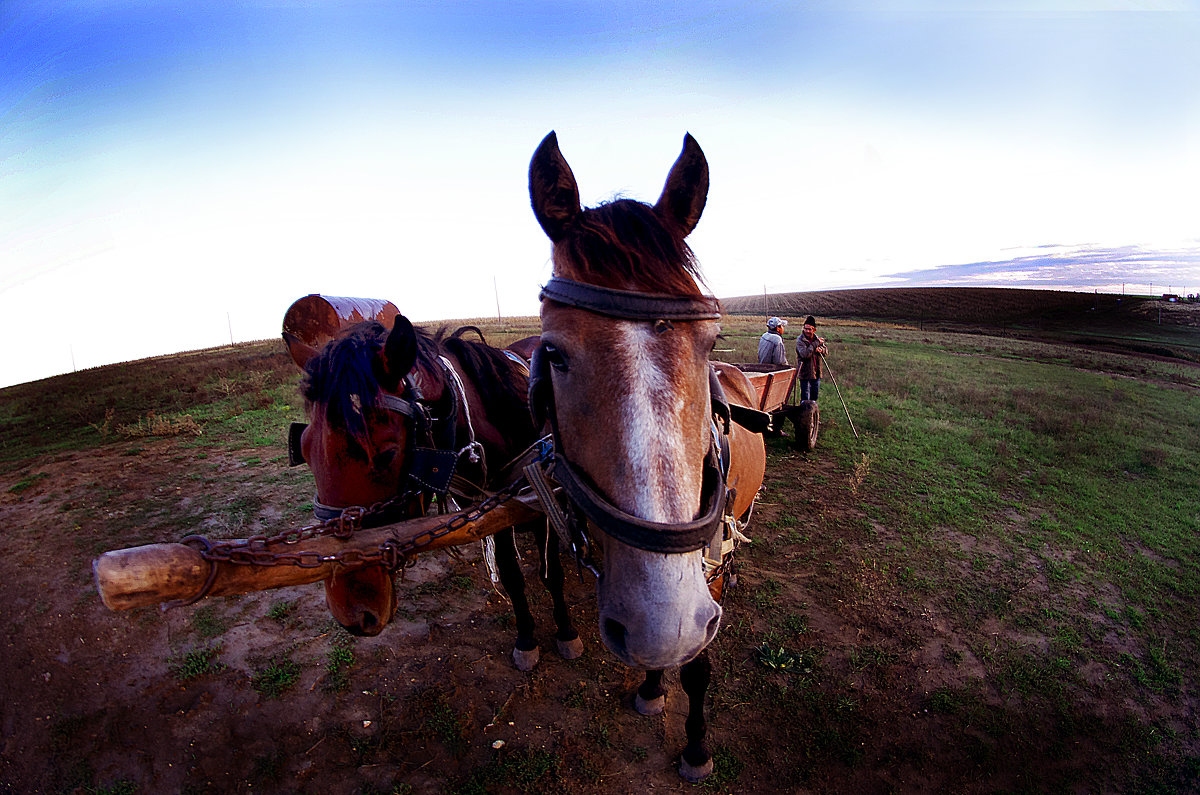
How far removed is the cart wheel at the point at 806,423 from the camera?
913 cm

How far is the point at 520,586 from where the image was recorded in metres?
4.09

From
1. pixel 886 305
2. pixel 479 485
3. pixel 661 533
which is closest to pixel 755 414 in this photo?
pixel 661 533

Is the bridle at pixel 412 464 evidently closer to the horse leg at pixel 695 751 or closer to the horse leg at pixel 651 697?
the horse leg at pixel 695 751

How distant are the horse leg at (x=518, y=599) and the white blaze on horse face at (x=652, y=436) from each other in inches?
102

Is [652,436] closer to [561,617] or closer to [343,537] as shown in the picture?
[343,537]

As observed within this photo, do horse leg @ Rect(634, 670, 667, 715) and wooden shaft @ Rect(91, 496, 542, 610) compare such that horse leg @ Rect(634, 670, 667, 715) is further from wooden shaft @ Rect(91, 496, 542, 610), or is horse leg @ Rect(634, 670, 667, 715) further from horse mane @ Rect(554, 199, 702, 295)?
horse mane @ Rect(554, 199, 702, 295)

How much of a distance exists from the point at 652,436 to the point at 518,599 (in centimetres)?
317

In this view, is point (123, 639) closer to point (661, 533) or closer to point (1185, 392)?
point (661, 533)

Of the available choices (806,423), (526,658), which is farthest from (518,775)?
(806,423)

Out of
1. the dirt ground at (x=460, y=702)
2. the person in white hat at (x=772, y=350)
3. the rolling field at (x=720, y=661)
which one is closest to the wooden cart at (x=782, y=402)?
the person in white hat at (x=772, y=350)

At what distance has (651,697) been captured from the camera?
366cm

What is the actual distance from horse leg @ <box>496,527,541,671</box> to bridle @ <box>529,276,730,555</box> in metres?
2.17

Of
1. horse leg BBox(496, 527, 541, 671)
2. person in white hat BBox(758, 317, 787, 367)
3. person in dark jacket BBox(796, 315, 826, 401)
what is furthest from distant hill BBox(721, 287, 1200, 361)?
horse leg BBox(496, 527, 541, 671)

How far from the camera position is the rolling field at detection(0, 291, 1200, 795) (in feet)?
10.8
